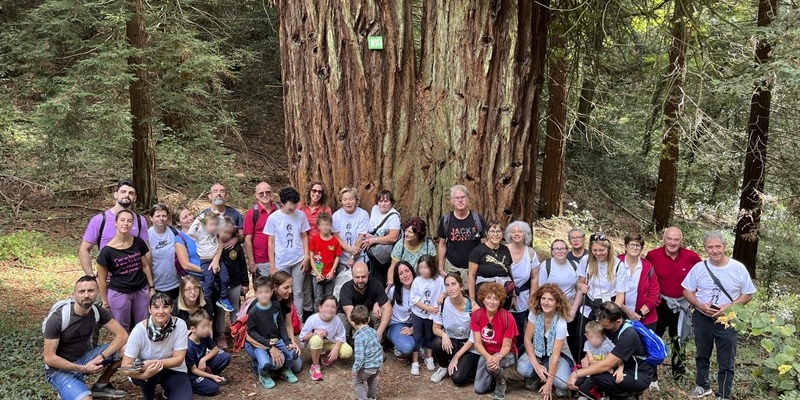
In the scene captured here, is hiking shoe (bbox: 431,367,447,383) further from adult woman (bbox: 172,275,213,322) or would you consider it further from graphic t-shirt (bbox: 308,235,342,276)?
adult woman (bbox: 172,275,213,322)

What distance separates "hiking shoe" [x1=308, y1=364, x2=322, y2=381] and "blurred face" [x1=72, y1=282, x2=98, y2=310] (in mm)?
2027

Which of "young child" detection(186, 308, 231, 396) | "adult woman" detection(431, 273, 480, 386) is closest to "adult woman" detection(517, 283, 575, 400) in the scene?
"adult woman" detection(431, 273, 480, 386)

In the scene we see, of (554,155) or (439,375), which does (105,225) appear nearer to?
(439,375)

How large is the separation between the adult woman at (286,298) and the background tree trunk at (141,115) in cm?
565

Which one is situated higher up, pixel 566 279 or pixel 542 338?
pixel 566 279

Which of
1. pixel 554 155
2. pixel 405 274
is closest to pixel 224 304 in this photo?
pixel 405 274

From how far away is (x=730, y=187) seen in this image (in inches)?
561

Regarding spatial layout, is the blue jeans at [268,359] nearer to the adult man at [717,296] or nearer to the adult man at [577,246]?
the adult man at [577,246]

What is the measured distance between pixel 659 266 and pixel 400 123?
3.10 meters

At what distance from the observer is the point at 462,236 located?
5676 millimetres

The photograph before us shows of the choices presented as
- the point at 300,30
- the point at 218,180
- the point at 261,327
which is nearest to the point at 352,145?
the point at 300,30

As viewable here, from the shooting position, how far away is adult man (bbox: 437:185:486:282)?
5.66m

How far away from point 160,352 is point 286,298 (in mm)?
1208

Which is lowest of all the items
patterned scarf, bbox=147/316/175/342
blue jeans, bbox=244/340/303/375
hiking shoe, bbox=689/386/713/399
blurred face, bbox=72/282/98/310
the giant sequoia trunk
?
hiking shoe, bbox=689/386/713/399
